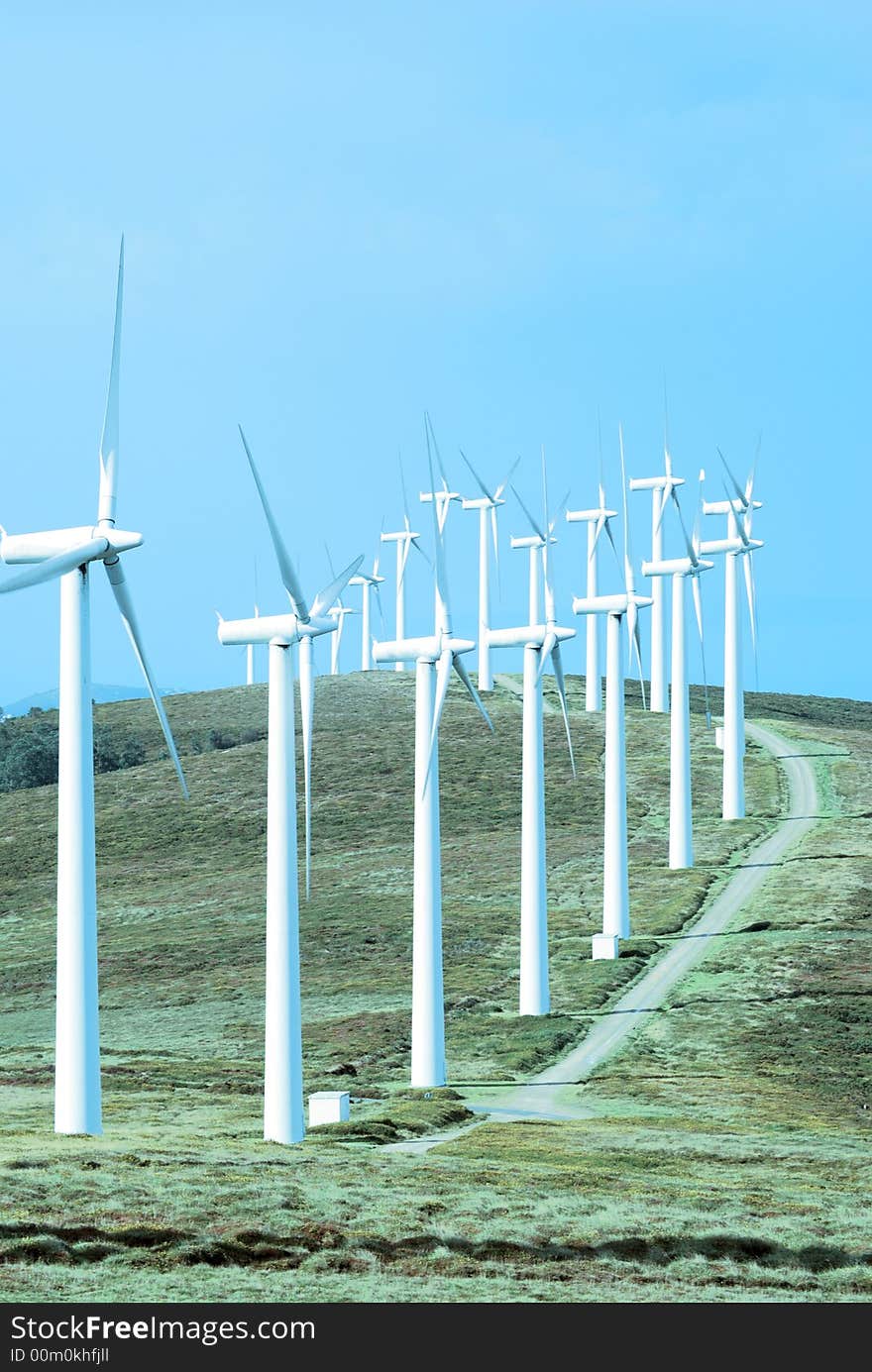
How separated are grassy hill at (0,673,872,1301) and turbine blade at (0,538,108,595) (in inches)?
534

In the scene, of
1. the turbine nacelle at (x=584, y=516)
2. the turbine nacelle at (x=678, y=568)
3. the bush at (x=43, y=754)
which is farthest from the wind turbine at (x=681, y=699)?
the bush at (x=43, y=754)

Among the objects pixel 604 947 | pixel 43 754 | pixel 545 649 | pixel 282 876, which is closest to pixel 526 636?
pixel 545 649

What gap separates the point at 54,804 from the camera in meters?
146

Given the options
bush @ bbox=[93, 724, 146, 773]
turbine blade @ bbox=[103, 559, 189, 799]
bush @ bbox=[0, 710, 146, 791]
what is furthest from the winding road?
bush @ bbox=[0, 710, 146, 791]

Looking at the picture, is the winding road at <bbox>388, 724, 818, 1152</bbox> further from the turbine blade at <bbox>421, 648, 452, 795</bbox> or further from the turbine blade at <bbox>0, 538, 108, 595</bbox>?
the turbine blade at <bbox>0, 538, 108, 595</bbox>

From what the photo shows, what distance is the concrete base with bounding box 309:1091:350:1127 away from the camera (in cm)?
5466

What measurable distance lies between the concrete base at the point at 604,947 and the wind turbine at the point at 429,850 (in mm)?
26348

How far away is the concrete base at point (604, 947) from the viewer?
291ft

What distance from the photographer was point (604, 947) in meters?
88.9

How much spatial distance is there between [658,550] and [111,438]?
87.5 m

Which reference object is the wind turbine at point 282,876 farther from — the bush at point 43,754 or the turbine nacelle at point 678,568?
the bush at point 43,754
